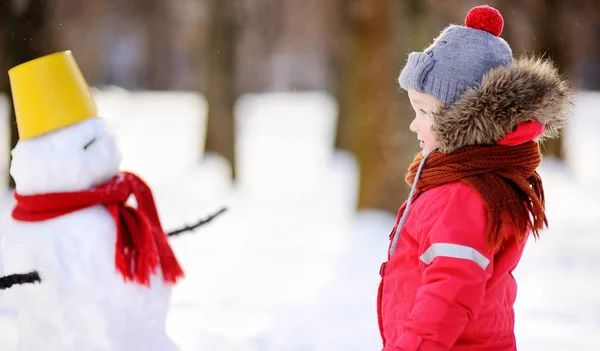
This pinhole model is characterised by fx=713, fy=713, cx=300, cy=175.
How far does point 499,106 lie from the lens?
1.99 metres

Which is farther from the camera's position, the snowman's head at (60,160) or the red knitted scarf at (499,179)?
the snowman's head at (60,160)

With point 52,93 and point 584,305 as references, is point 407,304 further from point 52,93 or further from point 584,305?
point 584,305

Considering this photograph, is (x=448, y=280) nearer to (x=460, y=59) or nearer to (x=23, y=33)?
(x=460, y=59)

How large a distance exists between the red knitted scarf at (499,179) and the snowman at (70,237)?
4.65ft

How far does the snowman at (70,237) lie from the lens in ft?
9.43

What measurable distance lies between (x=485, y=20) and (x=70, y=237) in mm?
1806

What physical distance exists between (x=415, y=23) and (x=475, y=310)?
5.46 metres

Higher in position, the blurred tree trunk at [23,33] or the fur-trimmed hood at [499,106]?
the fur-trimmed hood at [499,106]

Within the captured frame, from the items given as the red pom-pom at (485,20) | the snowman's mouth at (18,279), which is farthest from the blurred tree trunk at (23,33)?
the red pom-pom at (485,20)

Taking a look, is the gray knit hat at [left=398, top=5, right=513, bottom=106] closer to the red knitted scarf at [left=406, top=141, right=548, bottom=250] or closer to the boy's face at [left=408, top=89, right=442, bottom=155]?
the boy's face at [left=408, top=89, right=442, bottom=155]

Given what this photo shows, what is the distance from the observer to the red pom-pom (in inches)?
83.8

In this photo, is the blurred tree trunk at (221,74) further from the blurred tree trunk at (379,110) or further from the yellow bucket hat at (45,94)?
the yellow bucket hat at (45,94)

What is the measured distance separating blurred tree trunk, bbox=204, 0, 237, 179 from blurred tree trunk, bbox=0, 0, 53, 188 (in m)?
3.28

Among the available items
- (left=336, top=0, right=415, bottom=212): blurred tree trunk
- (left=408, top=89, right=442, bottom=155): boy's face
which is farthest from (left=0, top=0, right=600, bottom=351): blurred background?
(left=408, top=89, right=442, bottom=155): boy's face
